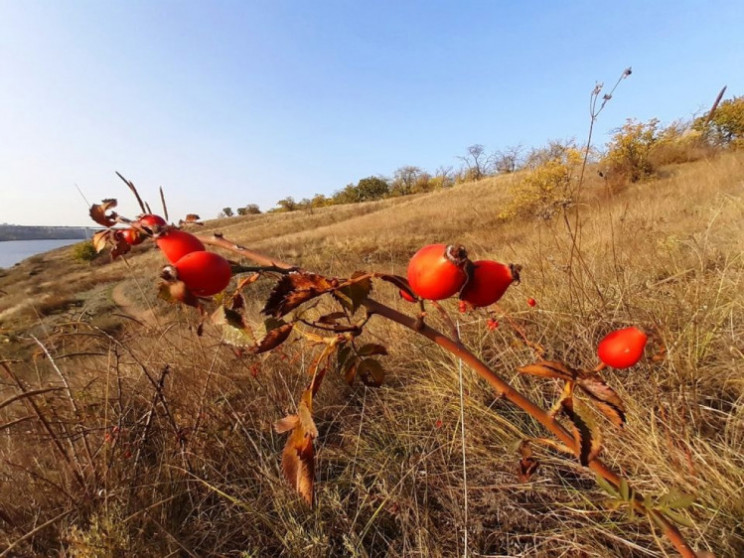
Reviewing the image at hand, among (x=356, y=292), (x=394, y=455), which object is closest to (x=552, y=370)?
(x=356, y=292)

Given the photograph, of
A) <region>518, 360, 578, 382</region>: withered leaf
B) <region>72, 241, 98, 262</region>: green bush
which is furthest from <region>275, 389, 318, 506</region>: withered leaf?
<region>72, 241, 98, 262</region>: green bush

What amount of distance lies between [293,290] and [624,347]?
1.75 ft

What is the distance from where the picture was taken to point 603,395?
1.93 ft

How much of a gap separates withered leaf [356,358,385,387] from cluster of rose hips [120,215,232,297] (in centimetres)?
40

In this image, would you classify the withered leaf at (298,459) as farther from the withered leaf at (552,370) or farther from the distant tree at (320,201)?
the distant tree at (320,201)

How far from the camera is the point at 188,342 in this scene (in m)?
2.85

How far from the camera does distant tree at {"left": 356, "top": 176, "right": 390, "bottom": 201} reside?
48469 mm

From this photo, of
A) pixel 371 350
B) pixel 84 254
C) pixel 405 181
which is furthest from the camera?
pixel 405 181

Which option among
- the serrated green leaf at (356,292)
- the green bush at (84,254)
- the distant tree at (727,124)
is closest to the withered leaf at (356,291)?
the serrated green leaf at (356,292)

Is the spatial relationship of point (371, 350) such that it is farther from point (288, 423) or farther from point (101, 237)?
point (101, 237)

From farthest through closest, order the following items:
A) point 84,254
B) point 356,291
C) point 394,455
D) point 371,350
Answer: point 84,254 < point 394,455 < point 371,350 < point 356,291

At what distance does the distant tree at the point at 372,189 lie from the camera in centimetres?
4847

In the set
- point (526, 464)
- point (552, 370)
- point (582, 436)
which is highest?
point (552, 370)

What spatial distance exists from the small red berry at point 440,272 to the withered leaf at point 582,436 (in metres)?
0.30
